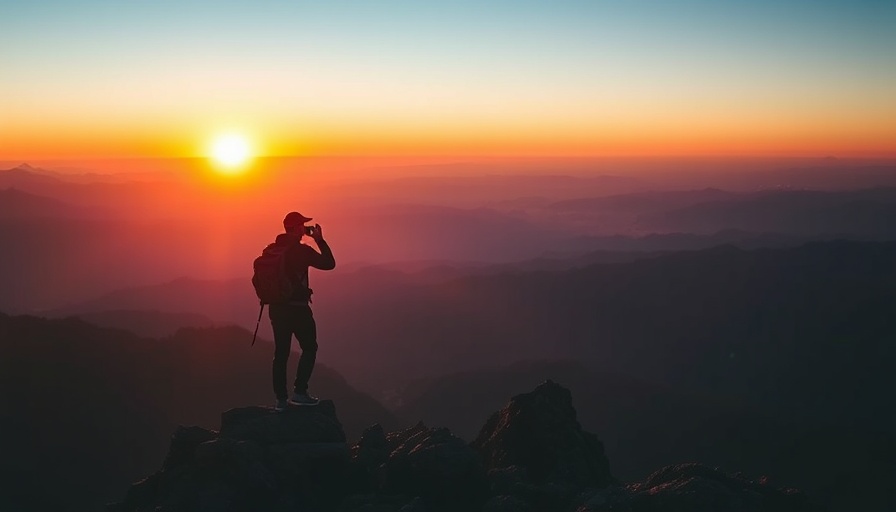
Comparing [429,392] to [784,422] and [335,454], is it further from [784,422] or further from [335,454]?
[335,454]

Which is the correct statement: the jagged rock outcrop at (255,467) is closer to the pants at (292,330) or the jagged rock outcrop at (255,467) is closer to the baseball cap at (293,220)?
the pants at (292,330)

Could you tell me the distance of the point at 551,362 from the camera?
9425 centimetres

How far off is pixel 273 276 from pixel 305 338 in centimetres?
135

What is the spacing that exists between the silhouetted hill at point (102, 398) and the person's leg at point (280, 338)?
150 feet

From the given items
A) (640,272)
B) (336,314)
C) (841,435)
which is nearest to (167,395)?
(841,435)

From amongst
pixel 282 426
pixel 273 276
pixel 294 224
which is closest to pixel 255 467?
pixel 282 426

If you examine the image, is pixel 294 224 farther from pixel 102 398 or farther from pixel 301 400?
pixel 102 398

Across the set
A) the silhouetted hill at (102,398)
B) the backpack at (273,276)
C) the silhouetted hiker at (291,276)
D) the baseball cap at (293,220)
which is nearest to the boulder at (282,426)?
the silhouetted hiker at (291,276)

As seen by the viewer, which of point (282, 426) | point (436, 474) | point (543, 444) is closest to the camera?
point (436, 474)

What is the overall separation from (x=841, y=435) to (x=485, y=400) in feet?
131

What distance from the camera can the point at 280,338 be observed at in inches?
479

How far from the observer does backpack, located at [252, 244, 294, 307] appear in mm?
11492

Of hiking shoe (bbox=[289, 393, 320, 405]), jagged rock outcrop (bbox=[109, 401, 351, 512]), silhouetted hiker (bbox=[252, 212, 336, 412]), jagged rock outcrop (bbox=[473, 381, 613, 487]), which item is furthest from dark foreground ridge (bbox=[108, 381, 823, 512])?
silhouetted hiker (bbox=[252, 212, 336, 412])

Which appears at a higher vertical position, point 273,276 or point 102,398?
point 273,276
